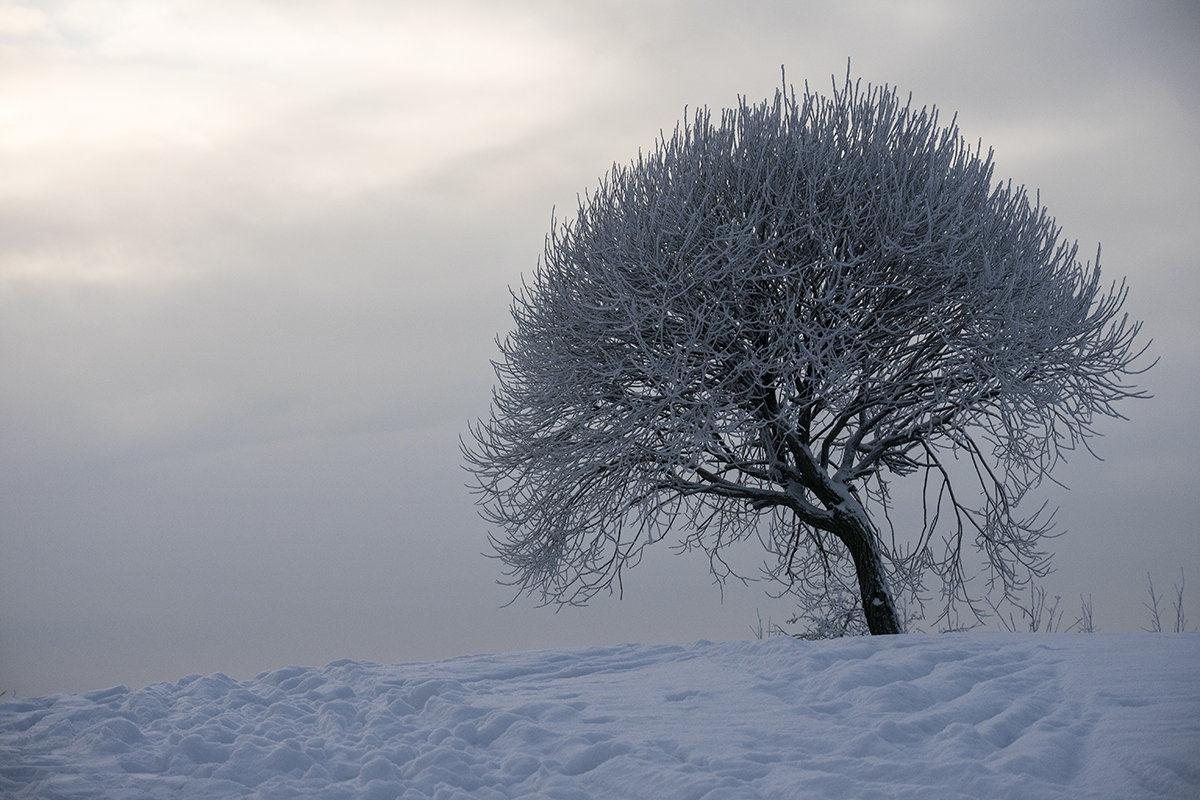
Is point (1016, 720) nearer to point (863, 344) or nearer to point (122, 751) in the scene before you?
point (863, 344)

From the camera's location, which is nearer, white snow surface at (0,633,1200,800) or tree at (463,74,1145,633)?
white snow surface at (0,633,1200,800)

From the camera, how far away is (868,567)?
1159 cm

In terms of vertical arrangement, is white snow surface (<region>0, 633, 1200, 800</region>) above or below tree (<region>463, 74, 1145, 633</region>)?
below

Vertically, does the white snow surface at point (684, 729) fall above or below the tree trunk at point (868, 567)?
below

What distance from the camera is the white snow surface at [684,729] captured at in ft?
18.0

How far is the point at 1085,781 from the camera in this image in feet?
17.4

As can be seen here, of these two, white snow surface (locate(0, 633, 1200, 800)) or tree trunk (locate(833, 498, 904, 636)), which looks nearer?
white snow surface (locate(0, 633, 1200, 800))

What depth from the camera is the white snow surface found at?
18.0 feet

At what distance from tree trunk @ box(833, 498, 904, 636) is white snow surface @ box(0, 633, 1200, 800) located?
9.16ft

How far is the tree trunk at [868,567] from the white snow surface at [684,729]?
110 inches

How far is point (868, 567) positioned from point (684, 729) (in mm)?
5800

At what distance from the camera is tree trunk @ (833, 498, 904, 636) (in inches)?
451

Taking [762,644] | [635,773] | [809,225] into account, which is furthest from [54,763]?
[809,225]

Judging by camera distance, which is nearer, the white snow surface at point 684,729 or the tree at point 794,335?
the white snow surface at point 684,729
